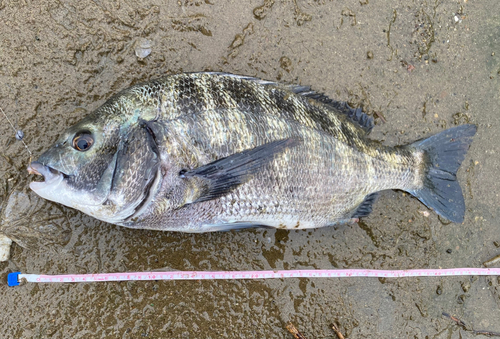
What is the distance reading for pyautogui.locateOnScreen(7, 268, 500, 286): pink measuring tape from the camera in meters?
2.40

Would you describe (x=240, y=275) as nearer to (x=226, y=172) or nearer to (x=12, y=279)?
(x=226, y=172)

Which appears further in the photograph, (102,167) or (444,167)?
(444,167)

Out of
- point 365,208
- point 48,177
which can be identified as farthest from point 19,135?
point 365,208

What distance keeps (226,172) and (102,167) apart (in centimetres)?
76

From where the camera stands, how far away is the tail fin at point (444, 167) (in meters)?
2.63

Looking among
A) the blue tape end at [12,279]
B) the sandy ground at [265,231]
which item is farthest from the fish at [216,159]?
the blue tape end at [12,279]

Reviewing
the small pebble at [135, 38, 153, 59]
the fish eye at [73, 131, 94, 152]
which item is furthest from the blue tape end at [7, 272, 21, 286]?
the small pebble at [135, 38, 153, 59]

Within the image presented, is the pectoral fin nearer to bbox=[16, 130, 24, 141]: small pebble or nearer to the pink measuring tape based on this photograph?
the pink measuring tape

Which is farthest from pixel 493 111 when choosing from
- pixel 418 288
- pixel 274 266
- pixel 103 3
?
pixel 103 3

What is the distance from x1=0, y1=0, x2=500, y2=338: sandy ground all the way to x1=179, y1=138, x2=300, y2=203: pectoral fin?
737 millimetres

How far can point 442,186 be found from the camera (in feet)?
8.69

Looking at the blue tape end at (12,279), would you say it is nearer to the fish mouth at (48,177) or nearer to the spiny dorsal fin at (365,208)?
the fish mouth at (48,177)

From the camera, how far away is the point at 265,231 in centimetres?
263

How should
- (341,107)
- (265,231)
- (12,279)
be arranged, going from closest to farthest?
(12,279)
(341,107)
(265,231)
